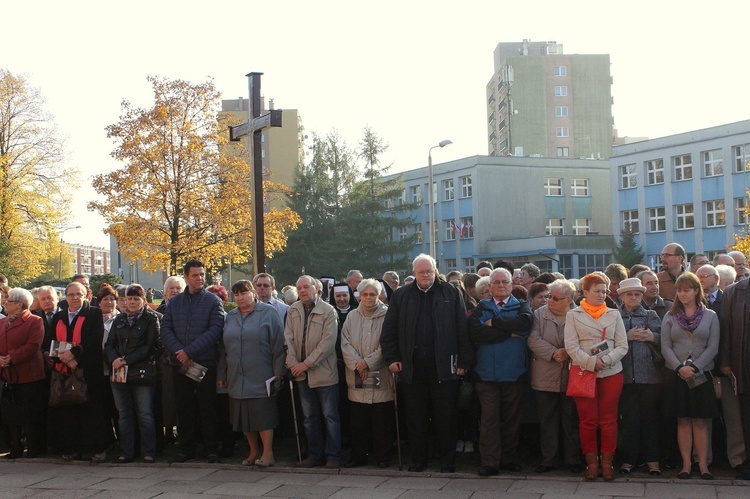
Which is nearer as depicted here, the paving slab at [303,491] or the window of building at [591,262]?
the paving slab at [303,491]

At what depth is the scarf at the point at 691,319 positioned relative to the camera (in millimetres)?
8047

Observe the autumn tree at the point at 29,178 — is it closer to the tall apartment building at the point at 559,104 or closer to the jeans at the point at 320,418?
the jeans at the point at 320,418

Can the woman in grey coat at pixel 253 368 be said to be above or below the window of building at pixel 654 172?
below

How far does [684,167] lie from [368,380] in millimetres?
50129

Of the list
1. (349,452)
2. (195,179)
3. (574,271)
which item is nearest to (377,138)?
(574,271)

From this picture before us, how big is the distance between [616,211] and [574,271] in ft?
16.4

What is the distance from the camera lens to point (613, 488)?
25.2ft

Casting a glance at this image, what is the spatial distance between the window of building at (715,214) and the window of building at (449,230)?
18919mm

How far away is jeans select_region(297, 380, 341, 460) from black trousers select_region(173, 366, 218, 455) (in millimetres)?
998

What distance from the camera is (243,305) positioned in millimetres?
9539

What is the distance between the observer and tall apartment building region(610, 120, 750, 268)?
51656 mm

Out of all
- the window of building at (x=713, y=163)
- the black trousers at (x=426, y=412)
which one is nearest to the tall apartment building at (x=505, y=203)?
the window of building at (x=713, y=163)

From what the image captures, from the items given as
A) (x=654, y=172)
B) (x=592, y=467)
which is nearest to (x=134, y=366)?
(x=592, y=467)

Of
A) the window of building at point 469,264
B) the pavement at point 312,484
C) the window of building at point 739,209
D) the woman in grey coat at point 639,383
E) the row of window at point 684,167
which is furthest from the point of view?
the window of building at point 469,264
